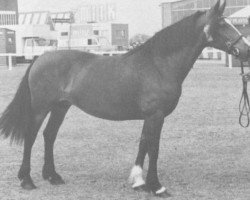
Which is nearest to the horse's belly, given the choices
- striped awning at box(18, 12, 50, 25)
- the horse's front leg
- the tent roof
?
the horse's front leg

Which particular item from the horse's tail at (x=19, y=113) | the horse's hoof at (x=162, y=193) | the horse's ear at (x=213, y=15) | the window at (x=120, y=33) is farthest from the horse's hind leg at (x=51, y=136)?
the window at (x=120, y=33)

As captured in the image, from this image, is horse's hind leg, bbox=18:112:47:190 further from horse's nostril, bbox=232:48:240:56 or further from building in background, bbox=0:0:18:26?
building in background, bbox=0:0:18:26

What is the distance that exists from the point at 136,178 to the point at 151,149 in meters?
0.46

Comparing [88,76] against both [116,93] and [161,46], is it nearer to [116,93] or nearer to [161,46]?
[116,93]

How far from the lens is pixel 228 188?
6.97 m

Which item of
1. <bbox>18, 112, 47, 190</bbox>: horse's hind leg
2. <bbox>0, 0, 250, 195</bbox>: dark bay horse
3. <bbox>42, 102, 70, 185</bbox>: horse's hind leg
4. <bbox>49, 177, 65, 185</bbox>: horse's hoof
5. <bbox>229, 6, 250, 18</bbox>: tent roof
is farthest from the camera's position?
<bbox>229, 6, 250, 18</bbox>: tent roof

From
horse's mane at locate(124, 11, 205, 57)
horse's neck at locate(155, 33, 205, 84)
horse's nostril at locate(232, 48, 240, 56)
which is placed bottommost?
horse's neck at locate(155, 33, 205, 84)

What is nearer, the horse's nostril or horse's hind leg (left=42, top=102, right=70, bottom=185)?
the horse's nostril

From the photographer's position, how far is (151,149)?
6.76m

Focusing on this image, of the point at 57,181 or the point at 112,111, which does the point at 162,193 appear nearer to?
the point at 112,111

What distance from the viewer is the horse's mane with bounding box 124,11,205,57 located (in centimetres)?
669

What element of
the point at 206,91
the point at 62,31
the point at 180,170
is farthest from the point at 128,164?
the point at 62,31

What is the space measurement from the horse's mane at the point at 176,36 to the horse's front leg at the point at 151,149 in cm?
83

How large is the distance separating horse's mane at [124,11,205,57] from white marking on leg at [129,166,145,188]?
1.50m
